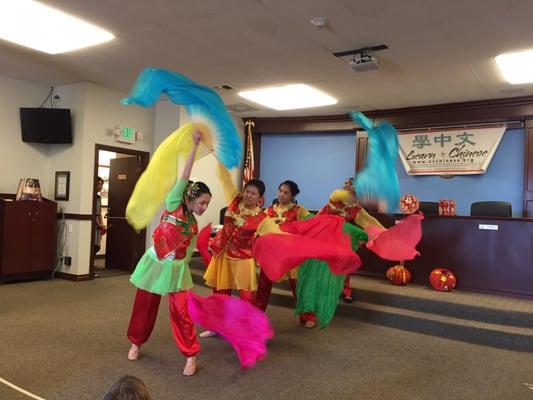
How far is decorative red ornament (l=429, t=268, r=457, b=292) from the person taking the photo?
514 cm

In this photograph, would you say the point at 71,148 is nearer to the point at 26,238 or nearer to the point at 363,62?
the point at 26,238

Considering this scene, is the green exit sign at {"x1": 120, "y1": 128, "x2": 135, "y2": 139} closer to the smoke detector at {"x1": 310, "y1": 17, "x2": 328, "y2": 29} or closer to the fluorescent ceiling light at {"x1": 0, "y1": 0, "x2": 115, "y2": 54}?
the fluorescent ceiling light at {"x1": 0, "y1": 0, "x2": 115, "y2": 54}

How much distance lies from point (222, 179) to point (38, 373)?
72.1 inches

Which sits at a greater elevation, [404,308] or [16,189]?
[16,189]

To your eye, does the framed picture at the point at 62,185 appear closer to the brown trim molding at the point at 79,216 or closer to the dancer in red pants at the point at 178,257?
the brown trim molding at the point at 79,216

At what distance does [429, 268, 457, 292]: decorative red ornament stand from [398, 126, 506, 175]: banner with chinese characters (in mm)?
2273

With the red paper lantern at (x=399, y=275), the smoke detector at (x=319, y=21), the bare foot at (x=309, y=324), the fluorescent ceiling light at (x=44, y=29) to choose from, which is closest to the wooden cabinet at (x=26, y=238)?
the fluorescent ceiling light at (x=44, y=29)

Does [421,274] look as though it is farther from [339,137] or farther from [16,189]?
[16,189]

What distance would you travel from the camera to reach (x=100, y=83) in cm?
631

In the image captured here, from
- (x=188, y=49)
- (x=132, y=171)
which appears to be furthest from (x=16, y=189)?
(x=188, y=49)

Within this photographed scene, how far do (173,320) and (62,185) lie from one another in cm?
448

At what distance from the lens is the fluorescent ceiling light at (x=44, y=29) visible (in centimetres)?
396

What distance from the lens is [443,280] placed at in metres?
5.15

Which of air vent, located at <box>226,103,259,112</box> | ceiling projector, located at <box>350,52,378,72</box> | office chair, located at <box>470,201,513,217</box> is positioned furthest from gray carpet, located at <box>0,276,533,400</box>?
air vent, located at <box>226,103,259,112</box>
